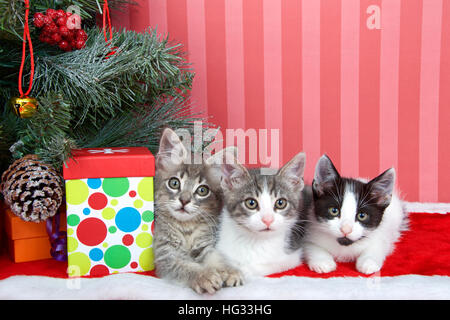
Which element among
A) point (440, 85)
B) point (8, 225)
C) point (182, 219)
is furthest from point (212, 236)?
point (440, 85)

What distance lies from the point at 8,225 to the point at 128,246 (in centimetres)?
37

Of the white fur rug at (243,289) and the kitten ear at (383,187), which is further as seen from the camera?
the kitten ear at (383,187)

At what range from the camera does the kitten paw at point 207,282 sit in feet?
3.06

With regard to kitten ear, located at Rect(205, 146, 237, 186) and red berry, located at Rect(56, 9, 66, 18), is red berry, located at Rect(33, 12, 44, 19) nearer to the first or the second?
red berry, located at Rect(56, 9, 66, 18)

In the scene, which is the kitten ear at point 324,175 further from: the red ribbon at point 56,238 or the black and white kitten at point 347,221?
the red ribbon at point 56,238

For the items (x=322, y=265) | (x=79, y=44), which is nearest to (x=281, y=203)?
(x=322, y=265)

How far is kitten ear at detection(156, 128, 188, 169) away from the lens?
1133mm

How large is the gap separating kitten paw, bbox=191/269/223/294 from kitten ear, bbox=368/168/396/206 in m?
0.47

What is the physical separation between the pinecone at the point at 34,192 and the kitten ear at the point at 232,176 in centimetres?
41

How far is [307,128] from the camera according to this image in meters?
1.68

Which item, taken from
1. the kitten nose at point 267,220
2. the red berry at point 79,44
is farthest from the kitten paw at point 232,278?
the red berry at point 79,44

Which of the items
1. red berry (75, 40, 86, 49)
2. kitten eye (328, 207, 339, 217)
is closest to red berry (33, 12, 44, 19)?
Result: red berry (75, 40, 86, 49)

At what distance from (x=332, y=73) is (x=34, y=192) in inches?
46.3
